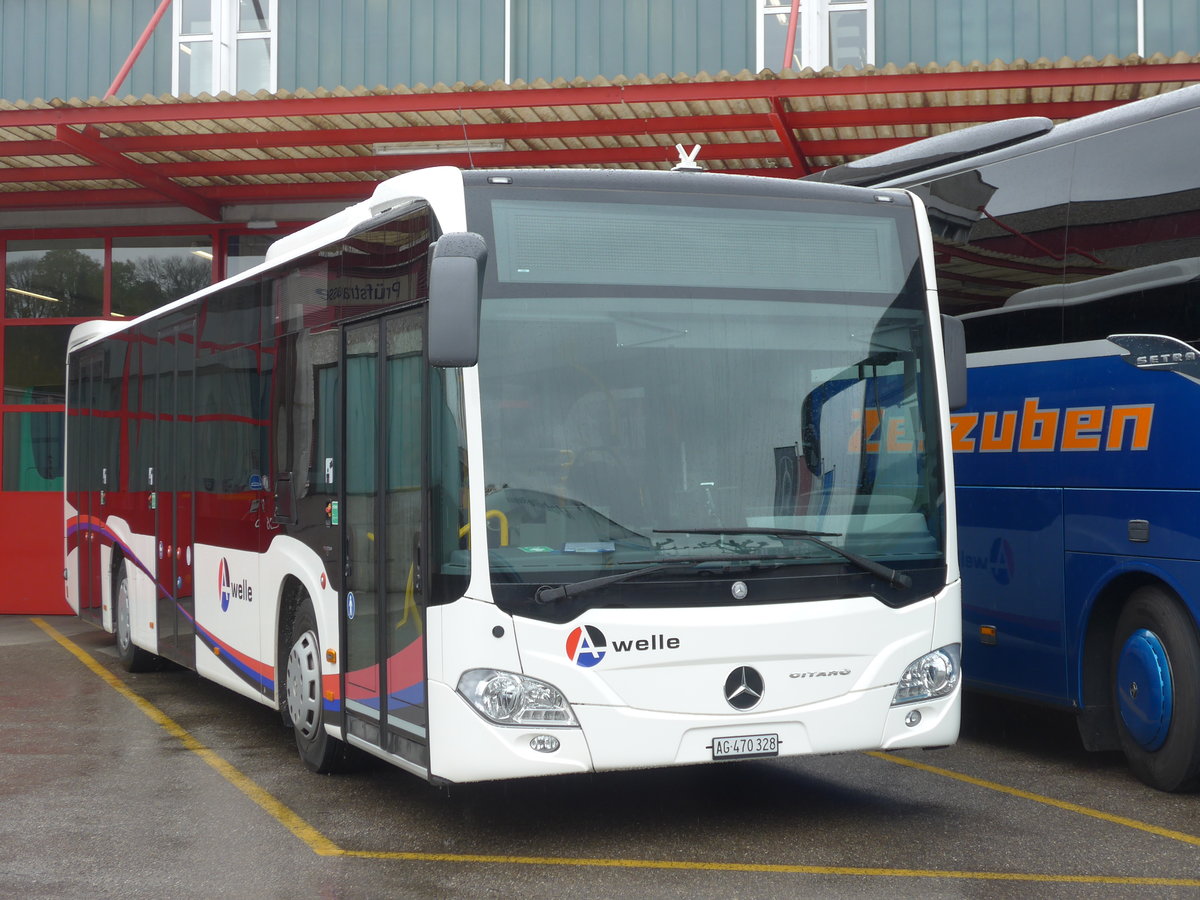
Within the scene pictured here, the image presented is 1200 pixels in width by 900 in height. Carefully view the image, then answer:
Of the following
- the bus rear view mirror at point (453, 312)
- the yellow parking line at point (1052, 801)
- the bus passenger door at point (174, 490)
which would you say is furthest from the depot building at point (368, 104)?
the bus rear view mirror at point (453, 312)

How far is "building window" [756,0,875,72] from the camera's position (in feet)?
55.1

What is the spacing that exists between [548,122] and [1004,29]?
543 cm

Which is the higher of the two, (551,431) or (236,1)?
(236,1)

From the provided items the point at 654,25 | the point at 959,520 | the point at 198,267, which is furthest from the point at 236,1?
the point at 959,520

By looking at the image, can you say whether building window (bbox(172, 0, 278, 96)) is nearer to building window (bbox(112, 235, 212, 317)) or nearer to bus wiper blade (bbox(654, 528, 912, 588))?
building window (bbox(112, 235, 212, 317))

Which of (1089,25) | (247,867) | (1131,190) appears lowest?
(247,867)

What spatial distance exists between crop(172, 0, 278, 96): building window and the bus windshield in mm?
12573

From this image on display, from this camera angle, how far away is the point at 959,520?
31.0 ft

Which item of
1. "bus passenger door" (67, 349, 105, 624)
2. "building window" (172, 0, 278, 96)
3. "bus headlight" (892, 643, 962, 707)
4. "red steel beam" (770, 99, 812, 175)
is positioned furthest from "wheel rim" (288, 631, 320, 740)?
"building window" (172, 0, 278, 96)

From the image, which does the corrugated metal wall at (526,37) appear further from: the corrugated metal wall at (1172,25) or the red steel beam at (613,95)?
the red steel beam at (613,95)

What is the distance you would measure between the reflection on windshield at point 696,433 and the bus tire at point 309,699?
2275 mm

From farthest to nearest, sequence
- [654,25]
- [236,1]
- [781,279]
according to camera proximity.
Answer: [236,1] → [654,25] → [781,279]

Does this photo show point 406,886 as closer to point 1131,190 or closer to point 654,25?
point 1131,190

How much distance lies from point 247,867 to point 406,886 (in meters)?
0.75
